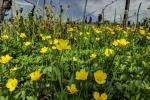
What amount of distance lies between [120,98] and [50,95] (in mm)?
607

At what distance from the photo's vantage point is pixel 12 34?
7.05 meters

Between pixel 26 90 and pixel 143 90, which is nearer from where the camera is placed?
pixel 143 90

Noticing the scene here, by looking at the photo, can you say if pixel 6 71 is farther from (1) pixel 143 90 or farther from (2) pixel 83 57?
(1) pixel 143 90

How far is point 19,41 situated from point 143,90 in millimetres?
3673

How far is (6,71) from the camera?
13.8 ft

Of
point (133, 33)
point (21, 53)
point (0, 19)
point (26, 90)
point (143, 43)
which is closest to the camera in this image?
point (26, 90)

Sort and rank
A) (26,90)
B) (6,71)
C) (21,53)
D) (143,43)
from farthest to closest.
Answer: (143,43)
(21,53)
(6,71)
(26,90)

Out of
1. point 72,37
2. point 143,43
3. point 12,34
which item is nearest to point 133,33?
point 143,43

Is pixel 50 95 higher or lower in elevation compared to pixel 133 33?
lower

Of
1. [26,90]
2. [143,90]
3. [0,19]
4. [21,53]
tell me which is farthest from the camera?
[0,19]

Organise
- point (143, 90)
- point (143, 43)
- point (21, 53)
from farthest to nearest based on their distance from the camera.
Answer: point (143, 43)
point (21, 53)
point (143, 90)

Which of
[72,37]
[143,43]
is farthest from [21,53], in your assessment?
[143,43]

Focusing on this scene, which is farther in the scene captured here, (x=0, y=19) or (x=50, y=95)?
(x=0, y=19)

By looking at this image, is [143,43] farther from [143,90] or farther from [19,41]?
[143,90]
